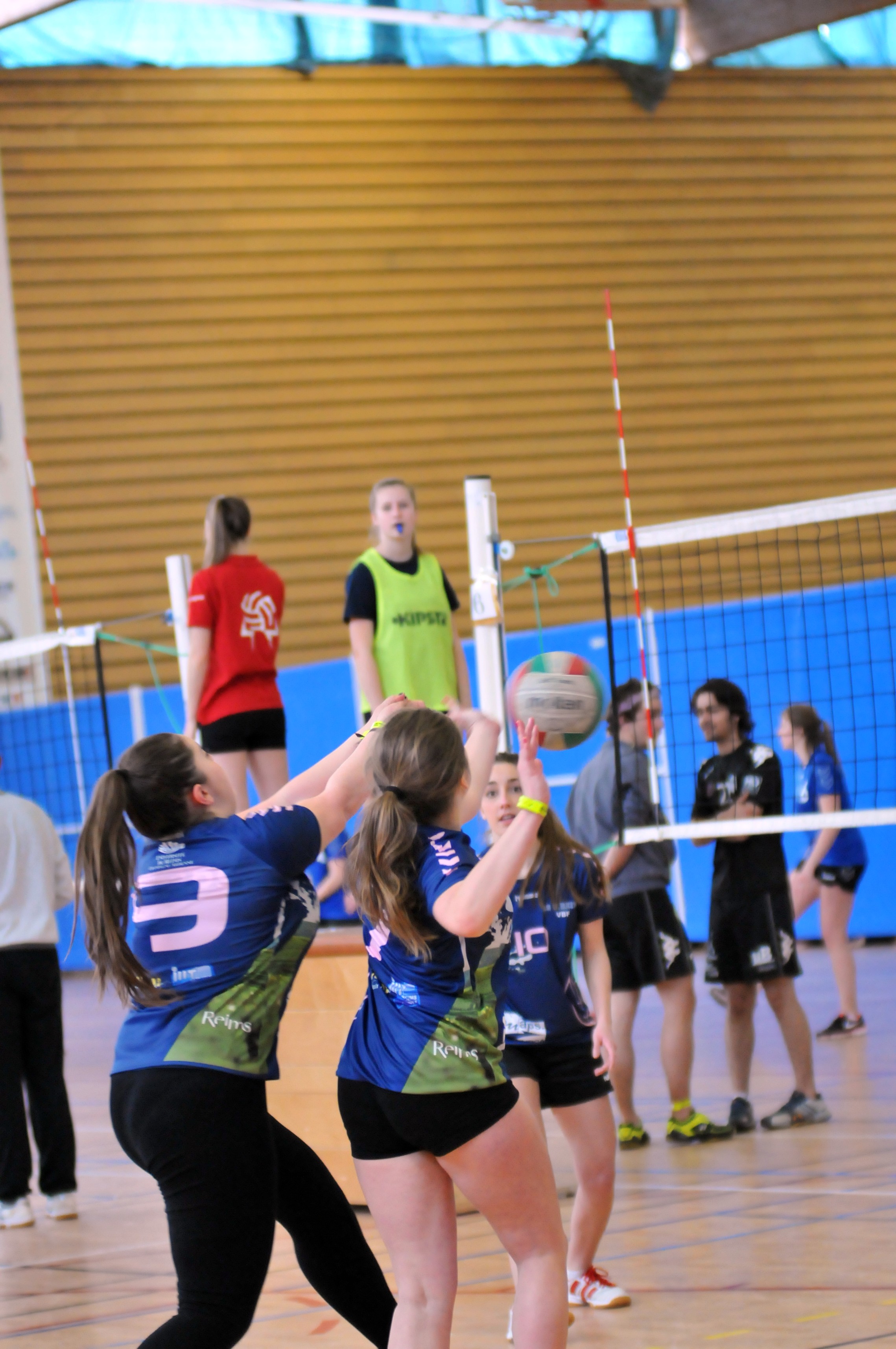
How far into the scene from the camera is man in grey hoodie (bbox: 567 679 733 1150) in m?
5.70

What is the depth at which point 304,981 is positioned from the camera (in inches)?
212

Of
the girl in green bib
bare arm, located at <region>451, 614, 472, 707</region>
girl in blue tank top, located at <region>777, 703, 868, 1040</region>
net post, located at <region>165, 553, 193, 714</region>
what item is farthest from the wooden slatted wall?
the girl in green bib

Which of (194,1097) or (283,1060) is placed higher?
(194,1097)

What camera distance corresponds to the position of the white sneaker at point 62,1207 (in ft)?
17.8

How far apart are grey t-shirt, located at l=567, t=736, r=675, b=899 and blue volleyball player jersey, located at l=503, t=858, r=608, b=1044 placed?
5.72 feet

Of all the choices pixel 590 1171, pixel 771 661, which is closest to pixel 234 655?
pixel 590 1171

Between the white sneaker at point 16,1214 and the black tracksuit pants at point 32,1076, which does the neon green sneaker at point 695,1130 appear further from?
the white sneaker at point 16,1214

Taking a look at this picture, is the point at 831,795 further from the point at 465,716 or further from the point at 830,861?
the point at 465,716

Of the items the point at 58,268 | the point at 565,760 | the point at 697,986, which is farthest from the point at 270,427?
the point at 697,986

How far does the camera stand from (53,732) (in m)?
11.3

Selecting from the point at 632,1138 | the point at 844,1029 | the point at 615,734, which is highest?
the point at 615,734

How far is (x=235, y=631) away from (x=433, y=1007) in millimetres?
3606

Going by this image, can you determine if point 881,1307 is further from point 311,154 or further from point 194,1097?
point 311,154

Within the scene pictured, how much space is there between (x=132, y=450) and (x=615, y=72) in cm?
496
